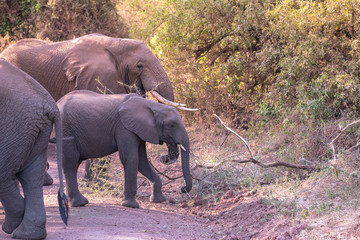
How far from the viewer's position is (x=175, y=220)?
7.21 metres

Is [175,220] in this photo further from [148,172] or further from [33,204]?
[33,204]

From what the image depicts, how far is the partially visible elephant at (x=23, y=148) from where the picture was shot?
5332 mm

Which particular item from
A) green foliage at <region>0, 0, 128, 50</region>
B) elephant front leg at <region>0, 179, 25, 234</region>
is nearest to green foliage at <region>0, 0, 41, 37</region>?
green foliage at <region>0, 0, 128, 50</region>

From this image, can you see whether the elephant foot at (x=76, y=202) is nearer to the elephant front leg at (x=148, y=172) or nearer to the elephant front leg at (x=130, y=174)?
the elephant front leg at (x=130, y=174)

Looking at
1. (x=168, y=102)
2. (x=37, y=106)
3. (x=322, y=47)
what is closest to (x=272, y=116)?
(x=322, y=47)

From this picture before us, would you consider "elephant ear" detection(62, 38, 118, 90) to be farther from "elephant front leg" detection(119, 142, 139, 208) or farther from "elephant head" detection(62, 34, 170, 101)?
"elephant front leg" detection(119, 142, 139, 208)

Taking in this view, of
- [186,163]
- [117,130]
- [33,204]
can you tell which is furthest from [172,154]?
[33,204]

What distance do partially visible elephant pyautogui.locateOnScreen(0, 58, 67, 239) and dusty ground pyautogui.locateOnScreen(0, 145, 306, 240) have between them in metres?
0.32

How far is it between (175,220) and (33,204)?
2.27 meters

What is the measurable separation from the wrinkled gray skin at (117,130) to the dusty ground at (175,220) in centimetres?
45

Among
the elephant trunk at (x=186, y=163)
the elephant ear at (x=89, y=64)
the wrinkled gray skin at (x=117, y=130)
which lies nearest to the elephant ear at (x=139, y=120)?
the wrinkled gray skin at (x=117, y=130)

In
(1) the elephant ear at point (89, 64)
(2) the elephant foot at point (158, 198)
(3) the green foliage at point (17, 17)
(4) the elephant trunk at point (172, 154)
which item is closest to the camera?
(4) the elephant trunk at point (172, 154)

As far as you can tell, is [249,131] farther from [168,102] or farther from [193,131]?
[168,102]

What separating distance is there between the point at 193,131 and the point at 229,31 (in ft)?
7.96
